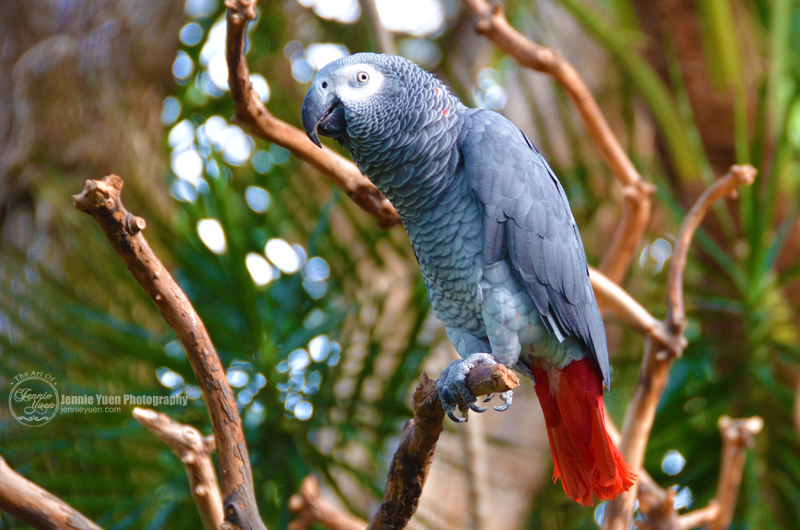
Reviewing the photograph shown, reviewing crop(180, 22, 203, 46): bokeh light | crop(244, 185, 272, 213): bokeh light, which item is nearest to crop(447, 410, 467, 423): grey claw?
crop(244, 185, 272, 213): bokeh light

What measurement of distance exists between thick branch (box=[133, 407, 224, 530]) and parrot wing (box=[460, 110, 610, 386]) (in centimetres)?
60

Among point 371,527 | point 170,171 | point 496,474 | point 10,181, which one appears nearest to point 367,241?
point 170,171

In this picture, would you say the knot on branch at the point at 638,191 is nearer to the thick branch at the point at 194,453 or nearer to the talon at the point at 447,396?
the talon at the point at 447,396

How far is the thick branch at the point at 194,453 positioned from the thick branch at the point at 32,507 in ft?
0.62

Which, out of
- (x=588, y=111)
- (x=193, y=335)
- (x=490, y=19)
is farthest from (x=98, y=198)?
(x=588, y=111)

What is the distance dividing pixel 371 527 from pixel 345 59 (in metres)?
0.86

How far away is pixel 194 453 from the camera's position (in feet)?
3.21

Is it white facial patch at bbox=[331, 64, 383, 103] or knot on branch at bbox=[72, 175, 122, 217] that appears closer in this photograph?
knot on branch at bbox=[72, 175, 122, 217]

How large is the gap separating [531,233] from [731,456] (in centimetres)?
93

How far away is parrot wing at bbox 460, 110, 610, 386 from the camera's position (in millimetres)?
1124

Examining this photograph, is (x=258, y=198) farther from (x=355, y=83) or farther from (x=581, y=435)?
(x=581, y=435)

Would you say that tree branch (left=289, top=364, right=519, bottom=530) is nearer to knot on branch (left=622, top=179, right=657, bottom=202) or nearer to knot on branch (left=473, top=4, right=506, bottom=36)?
knot on branch (left=622, top=179, right=657, bottom=202)

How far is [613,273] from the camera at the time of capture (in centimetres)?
173

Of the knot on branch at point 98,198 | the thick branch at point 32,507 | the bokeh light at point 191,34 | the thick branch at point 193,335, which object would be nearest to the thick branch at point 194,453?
the thick branch at point 193,335
